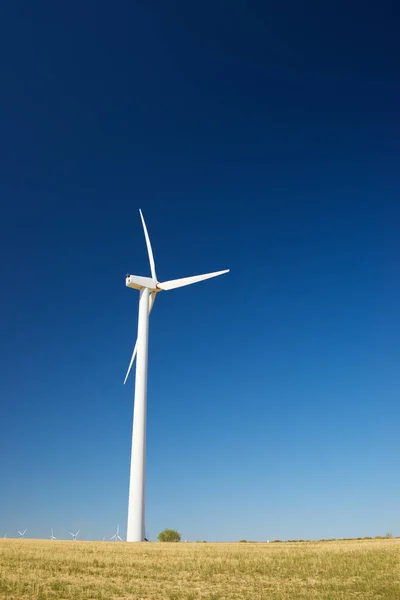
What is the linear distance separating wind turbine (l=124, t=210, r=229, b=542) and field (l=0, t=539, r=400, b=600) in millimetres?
15159

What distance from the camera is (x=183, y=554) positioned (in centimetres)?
4066

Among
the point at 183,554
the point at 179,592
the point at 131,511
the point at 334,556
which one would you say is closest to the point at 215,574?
the point at 179,592

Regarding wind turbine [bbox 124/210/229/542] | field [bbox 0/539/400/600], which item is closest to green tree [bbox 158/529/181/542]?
wind turbine [bbox 124/210/229/542]

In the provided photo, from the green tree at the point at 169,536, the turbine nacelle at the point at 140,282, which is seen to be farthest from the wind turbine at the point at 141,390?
the green tree at the point at 169,536

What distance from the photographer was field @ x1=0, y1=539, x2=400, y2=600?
983 inches

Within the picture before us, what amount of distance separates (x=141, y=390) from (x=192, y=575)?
33.1 metres

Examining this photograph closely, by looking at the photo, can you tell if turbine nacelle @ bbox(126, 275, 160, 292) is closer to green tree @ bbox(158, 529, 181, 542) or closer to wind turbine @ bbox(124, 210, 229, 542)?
wind turbine @ bbox(124, 210, 229, 542)

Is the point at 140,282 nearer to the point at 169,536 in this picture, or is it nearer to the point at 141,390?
the point at 141,390

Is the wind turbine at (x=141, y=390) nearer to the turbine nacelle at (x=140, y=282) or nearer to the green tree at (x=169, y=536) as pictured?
the turbine nacelle at (x=140, y=282)

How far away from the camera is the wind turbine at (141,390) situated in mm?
57375

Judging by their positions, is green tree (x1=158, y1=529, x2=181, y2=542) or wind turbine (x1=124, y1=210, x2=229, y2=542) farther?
green tree (x1=158, y1=529, x2=181, y2=542)

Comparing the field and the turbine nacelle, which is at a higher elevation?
the turbine nacelle

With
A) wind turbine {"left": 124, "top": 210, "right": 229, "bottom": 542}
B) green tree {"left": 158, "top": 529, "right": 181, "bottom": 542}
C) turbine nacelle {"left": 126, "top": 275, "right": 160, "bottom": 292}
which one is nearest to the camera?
wind turbine {"left": 124, "top": 210, "right": 229, "bottom": 542}

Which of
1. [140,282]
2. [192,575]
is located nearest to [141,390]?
[140,282]
